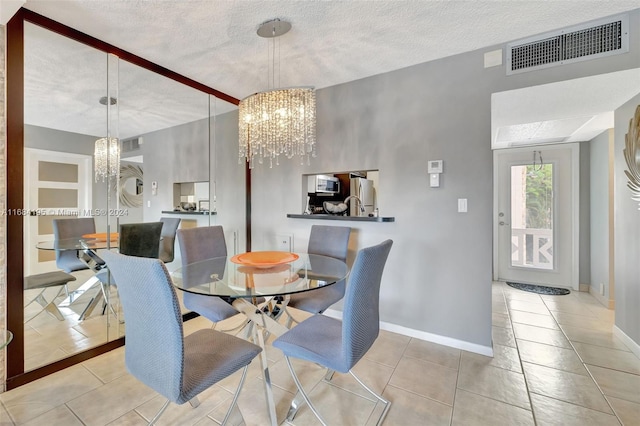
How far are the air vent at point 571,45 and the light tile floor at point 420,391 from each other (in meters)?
2.20

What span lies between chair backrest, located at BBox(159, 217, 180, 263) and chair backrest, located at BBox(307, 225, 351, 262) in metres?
1.32

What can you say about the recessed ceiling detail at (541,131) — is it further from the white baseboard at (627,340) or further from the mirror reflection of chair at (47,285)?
the mirror reflection of chair at (47,285)

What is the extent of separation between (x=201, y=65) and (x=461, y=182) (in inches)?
99.3

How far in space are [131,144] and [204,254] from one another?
3.81 feet

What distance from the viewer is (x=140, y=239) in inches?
96.6

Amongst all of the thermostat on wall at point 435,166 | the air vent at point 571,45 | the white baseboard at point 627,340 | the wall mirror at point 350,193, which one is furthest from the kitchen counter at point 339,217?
the white baseboard at point 627,340

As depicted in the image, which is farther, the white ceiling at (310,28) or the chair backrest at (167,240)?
the chair backrest at (167,240)

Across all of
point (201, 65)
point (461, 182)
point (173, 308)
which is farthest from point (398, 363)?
point (201, 65)

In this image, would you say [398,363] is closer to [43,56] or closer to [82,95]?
[82,95]

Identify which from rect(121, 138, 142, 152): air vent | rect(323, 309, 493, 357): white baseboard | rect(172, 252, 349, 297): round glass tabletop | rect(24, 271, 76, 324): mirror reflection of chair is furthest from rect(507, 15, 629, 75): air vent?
rect(24, 271, 76, 324): mirror reflection of chair

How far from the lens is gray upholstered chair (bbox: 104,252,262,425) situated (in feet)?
3.51

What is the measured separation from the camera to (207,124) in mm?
3260

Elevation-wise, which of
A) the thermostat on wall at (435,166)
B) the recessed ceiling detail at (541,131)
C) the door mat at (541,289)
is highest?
the recessed ceiling detail at (541,131)

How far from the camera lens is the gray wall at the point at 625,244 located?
88.3 inches
